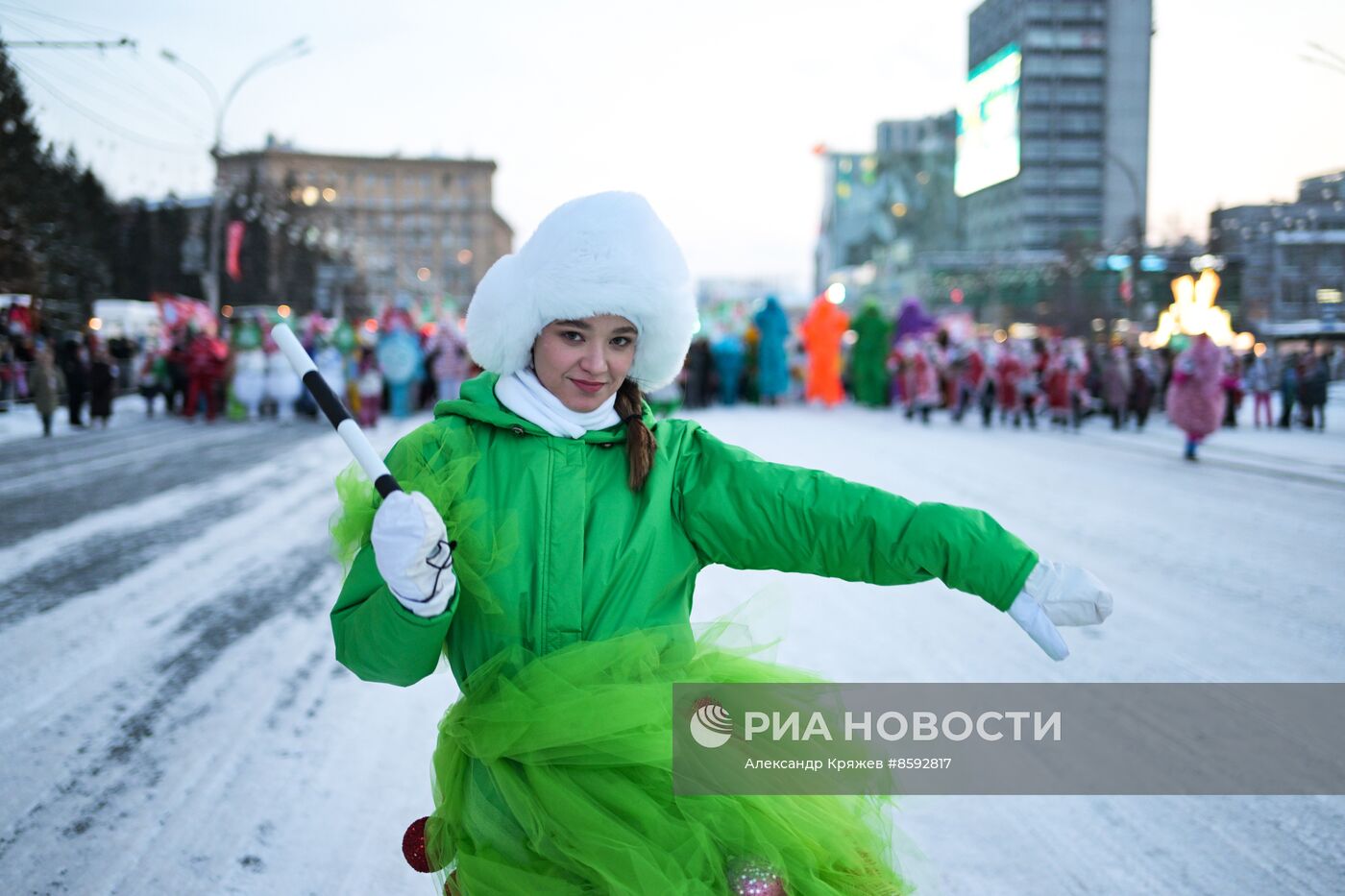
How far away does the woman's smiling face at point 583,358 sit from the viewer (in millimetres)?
2094

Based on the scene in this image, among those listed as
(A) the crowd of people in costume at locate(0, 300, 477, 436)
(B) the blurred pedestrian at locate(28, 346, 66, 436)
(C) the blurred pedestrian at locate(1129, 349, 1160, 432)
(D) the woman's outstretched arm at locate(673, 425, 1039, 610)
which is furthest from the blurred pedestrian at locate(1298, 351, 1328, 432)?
(B) the blurred pedestrian at locate(28, 346, 66, 436)

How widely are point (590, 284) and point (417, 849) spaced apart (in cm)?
113

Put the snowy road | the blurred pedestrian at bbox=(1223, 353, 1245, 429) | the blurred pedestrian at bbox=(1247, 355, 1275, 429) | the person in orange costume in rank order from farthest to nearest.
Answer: the person in orange costume
the blurred pedestrian at bbox=(1247, 355, 1275, 429)
the blurred pedestrian at bbox=(1223, 353, 1245, 429)
the snowy road

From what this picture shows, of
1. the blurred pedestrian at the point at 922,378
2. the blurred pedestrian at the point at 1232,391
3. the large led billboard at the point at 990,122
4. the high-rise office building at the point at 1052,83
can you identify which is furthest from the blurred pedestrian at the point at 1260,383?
the large led billboard at the point at 990,122

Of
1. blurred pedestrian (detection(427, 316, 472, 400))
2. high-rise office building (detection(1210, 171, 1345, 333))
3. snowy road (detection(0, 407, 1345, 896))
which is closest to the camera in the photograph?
snowy road (detection(0, 407, 1345, 896))

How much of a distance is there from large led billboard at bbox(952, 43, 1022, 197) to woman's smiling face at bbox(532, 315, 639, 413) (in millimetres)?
29615

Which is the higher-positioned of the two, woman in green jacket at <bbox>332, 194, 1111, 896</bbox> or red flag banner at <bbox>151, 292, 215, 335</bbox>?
red flag banner at <bbox>151, 292, 215, 335</bbox>

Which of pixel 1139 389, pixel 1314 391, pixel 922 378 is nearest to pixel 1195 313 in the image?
pixel 1139 389

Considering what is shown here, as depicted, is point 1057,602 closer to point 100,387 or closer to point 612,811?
point 612,811

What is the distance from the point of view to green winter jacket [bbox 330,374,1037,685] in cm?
188

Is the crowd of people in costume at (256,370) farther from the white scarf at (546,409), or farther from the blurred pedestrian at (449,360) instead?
the white scarf at (546,409)

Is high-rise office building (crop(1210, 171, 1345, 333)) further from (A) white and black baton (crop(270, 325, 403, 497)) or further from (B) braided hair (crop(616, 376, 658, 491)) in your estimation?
(A) white and black baton (crop(270, 325, 403, 497))

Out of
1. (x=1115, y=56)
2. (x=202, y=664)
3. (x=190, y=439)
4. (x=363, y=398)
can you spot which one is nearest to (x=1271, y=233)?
(x=1115, y=56)

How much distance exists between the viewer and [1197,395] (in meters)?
13.5
